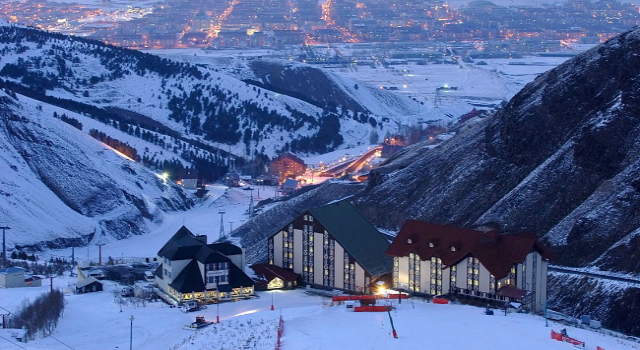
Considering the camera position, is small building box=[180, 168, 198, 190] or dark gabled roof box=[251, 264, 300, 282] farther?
small building box=[180, 168, 198, 190]

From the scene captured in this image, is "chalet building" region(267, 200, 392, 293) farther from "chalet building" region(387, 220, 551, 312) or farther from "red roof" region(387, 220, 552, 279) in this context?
"red roof" region(387, 220, 552, 279)

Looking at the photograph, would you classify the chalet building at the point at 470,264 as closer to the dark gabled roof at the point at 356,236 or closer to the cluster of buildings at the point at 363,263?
the cluster of buildings at the point at 363,263

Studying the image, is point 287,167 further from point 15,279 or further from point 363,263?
point 363,263

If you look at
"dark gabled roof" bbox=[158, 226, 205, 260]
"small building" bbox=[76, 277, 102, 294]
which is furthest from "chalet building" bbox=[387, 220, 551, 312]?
"small building" bbox=[76, 277, 102, 294]

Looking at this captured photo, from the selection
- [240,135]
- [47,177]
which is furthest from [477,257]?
[240,135]

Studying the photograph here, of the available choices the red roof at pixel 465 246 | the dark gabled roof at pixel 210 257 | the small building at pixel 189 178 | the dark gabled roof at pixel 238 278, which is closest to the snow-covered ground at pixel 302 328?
the dark gabled roof at pixel 238 278

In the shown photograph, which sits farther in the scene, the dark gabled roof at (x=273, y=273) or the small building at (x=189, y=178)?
the small building at (x=189, y=178)

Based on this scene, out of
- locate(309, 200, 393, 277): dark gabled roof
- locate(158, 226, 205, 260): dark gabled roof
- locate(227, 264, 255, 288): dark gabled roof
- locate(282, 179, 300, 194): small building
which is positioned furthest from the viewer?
locate(282, 179, 300, 194): small building
